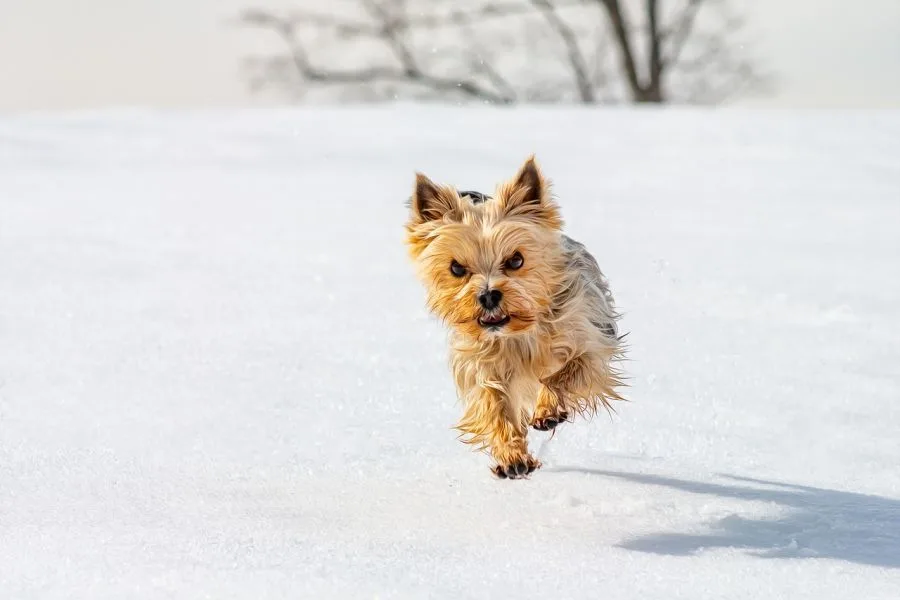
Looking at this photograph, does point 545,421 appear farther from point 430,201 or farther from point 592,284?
point 430,201

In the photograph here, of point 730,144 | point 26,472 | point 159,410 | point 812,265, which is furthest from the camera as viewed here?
point 730,144

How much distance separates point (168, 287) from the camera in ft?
29.7

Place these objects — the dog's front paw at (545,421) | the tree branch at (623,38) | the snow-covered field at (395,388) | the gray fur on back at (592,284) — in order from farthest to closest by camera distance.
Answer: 1. the tree branch at (623,38)
2. the gray fur on back at (592,284)
3. the dog's front paw at (545,421)
4. the snow-covered field at (395,388)

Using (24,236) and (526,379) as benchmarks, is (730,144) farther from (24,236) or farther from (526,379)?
(526,379)

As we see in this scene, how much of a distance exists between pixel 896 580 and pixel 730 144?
410 inches

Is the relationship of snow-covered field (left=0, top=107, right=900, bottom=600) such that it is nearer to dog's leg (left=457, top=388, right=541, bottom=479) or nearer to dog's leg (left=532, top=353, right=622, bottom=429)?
dog's leg (left=457, top=388, right=541, bottom=479)

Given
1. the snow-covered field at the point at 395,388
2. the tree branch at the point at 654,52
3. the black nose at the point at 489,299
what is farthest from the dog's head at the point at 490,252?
the tree branch at the point at 654,52

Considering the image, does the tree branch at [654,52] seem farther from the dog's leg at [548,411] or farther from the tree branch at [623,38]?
the dog's leg at [548,411]

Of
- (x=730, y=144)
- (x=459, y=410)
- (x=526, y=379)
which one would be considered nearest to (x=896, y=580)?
(x=526, y=379)

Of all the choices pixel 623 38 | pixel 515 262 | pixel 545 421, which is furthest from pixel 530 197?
pixel 623 38

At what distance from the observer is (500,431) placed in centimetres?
534

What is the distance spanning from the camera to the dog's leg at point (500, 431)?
17.1 ft

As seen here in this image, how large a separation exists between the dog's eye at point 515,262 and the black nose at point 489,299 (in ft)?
0.51

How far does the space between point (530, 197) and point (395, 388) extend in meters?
2.01
